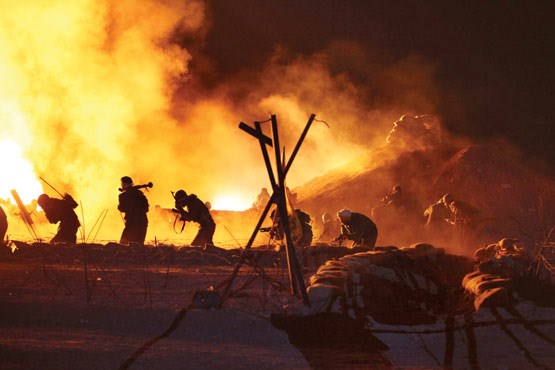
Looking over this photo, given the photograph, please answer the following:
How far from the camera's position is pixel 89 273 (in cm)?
938

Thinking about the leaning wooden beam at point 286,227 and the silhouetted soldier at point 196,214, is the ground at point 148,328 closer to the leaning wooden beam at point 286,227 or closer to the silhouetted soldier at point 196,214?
the leaning wooden beam at point 286,227

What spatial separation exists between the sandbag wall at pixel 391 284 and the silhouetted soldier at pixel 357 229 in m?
2.92

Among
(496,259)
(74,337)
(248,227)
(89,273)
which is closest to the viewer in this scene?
(74,337)

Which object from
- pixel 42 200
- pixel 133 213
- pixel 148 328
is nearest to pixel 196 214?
pixel 133 213

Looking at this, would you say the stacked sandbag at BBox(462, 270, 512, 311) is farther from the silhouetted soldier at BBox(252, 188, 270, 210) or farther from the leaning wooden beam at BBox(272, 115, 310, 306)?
the silhouetted soldier at BBox(252, 188, 270, 210)

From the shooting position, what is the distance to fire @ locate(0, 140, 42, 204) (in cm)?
2475

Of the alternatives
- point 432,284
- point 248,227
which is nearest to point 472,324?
point 432,284

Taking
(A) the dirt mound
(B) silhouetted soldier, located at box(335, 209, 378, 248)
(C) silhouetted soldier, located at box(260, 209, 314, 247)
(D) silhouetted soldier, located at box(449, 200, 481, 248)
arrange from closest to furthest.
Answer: (C) silhouetted soldier, located at box(260, 209, 314, 247)
(B) silhouetted soldier, located at box(335, 209, 378, 248)
(D) silhouetted soldier, located at box(449, 200, 481, 248)
(A) the dirt mound

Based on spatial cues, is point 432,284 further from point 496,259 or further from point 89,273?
point 89,273

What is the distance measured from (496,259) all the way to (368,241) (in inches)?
161

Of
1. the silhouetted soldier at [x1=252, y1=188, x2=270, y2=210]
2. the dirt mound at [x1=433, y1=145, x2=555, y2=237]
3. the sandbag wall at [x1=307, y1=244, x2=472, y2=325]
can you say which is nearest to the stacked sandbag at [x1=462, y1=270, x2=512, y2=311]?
the sandbag wall at [x1=307, y1=244, x2=472, y2=325]

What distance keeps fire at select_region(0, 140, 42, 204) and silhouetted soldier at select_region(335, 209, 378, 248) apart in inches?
641

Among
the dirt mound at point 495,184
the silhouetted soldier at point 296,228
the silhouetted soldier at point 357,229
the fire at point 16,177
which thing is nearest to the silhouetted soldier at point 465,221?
the silhouetted soldier at point 357,229

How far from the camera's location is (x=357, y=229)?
12508 millimetres
